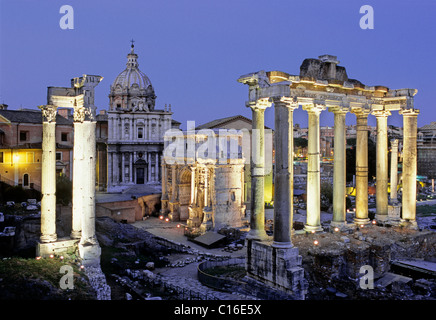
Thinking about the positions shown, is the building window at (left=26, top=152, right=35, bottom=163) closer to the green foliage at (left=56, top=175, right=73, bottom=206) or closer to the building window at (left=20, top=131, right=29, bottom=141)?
the building window at (left=20, top=131, right=29, bottom=141)

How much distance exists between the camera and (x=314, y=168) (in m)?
16.1

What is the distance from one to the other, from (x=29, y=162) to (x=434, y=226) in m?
32.1

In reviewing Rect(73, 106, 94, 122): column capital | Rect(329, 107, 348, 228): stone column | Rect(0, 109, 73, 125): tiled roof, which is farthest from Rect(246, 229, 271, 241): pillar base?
Rect(0, 109, 73, 125): tiled roof

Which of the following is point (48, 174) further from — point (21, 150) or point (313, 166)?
point (21, 150)

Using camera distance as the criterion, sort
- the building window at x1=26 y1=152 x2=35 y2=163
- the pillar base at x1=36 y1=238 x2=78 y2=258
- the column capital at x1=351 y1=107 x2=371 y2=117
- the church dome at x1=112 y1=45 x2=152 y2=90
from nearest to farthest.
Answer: the pillar base at x1=36 y1=238 x2=78 y2=258 < the column capital at x1=351 y1=107 x2=371 y2=117 < the building window at x1=26 y1=152 x2=35 y2=163 < the church dome at x1=112 y1=45 x2=152 y2=90

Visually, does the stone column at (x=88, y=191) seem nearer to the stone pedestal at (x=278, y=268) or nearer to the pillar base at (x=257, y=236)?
the pillar base at (x=257, y=236)

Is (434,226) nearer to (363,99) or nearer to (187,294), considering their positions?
(363,99)

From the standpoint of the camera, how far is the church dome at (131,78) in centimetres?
4738

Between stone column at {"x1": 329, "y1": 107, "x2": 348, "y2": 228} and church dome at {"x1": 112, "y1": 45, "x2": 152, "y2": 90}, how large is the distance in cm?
3403

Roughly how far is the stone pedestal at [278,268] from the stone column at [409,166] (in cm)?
849

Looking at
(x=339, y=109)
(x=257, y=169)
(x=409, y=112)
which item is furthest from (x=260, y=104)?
(x=409, y=112)

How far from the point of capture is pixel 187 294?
13.6 metres

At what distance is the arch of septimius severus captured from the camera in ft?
41.7
